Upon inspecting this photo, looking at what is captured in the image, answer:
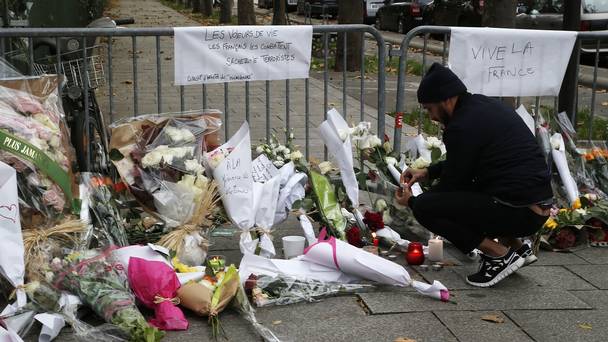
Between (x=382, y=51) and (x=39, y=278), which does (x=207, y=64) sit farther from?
(x=39, y=278)

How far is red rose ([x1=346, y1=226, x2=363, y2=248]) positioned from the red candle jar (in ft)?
1.10

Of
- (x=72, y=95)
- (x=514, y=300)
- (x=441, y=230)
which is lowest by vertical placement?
(x=514, y=300)

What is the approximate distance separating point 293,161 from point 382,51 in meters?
1.14

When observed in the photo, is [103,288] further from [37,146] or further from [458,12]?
[458,12]

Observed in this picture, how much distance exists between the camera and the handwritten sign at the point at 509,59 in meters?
6.14

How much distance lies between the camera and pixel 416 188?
586 cm

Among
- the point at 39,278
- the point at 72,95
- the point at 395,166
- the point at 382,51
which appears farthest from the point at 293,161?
the point at 39,278

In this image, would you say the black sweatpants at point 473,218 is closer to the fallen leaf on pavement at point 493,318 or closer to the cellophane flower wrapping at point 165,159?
the fallen leaf on pavement at point 493,318

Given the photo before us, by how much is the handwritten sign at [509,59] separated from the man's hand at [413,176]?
1.12 metres

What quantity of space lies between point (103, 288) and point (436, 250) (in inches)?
83.0

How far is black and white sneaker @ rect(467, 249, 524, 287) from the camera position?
192 inches

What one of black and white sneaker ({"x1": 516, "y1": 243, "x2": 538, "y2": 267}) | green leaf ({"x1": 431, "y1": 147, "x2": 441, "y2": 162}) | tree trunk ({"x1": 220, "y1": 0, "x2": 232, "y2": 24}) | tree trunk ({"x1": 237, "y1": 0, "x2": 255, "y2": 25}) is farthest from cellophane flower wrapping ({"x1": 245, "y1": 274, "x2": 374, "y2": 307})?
tree trunk ({"x1": 220, "y1": 0, "x2": 232, "y2": 24})

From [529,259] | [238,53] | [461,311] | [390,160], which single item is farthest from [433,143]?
[461,311]

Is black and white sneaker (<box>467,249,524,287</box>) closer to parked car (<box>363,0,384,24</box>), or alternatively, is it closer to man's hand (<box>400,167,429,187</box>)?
man's hand (<box>400,167,429,187</box>)
